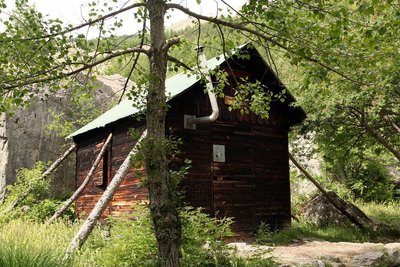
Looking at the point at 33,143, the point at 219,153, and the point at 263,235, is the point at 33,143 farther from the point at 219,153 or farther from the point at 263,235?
the point at 263,235

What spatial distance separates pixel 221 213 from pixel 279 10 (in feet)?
24.3

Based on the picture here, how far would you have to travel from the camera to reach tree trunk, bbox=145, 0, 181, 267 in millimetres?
5512

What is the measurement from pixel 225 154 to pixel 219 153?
23 centimetres

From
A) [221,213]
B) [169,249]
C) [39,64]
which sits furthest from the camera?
[221,213]

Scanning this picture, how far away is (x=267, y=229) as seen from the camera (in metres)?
12.2

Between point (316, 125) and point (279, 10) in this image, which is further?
point (316, 125)

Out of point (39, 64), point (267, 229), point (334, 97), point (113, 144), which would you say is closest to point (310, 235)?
point (267, 229)

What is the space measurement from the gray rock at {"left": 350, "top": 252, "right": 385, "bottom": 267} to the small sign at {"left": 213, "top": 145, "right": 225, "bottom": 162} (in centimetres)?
453

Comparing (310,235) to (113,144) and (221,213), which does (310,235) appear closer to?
(221,213)

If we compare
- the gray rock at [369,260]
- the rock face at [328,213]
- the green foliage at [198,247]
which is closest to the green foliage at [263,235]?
the gray rock at [369,260]

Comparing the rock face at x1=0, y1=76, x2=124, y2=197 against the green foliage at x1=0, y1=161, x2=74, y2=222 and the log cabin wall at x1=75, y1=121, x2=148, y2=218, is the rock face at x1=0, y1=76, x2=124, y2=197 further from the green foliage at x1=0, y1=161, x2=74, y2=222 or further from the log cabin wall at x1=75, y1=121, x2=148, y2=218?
the log cabin wall at x1=75, y1=121, x2=148, y2=218

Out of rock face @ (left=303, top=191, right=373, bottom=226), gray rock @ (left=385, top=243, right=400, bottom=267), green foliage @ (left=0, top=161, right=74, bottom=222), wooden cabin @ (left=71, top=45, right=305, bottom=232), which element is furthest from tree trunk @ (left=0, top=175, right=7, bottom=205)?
gray rock @ (left=385, top=243, right=400, bottom=267)

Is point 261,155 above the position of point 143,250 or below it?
above

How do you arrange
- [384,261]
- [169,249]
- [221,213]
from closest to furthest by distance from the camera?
[169,249] → [384,261] → [221,213]
